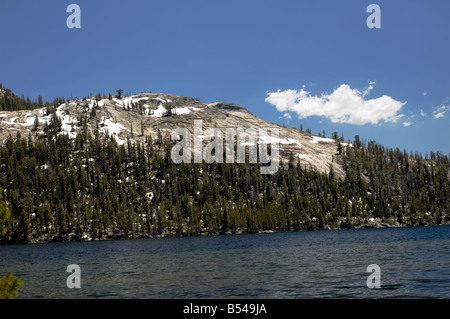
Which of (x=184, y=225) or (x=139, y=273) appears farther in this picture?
(x=184, y=225)

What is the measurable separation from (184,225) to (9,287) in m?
185

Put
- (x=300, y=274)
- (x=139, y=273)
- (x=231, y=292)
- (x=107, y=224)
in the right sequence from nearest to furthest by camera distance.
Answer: (x=231, y=292) → (x=300, y=274) → (x=139, y=273) → (x=107, y=224)

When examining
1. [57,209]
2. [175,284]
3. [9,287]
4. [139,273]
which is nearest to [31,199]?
[57,209]

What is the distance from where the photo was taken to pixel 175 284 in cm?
3734

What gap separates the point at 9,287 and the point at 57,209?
651 ft

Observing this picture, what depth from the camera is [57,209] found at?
19212cm

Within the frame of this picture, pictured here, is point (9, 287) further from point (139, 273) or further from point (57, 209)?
point (57, 209)
